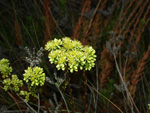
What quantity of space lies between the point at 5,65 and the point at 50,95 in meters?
0.62

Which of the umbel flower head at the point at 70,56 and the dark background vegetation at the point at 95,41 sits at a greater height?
the dark background vegetation at the point at 95,41

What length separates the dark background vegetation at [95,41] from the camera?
1.70 m

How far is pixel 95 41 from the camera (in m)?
1.90

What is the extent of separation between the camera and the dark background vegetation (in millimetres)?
1696

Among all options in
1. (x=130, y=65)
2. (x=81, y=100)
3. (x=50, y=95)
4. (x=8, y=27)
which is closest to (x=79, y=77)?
(x=81, y=100)

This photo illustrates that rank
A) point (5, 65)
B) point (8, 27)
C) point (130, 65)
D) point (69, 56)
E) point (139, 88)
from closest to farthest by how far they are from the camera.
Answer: point (69, 56)
point (5, 65)
point (139, 88)
point (130, 65)
point (8, 27)

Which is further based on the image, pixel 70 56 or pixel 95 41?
pixel 95 41

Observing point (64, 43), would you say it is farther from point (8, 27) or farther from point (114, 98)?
point (8, 27)

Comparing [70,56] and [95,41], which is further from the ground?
[95,41]

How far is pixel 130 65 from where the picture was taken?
6.40 feet

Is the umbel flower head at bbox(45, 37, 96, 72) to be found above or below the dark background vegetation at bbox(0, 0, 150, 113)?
below

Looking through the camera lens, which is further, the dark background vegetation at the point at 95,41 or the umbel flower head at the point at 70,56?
the dark background vegetation at the point at 95,41

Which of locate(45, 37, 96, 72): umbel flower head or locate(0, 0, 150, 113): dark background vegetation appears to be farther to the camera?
locate(0, 0, 150, 113): dark background vegetation

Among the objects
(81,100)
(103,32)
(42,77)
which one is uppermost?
(103,32)
